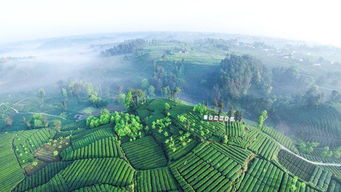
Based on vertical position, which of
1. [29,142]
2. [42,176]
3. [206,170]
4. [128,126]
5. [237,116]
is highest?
[237,116]

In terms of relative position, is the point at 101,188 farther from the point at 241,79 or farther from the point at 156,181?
the point at 241,79

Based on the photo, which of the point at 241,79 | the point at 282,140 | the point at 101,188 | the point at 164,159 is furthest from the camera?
the point at 241,79

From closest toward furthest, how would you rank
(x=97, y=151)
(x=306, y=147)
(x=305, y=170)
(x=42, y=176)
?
(x=42, y=176) < (x=305, y=170) < (x=97, y=151) < (x=306, y=147)

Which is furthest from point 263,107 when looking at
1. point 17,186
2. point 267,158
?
point 17,186

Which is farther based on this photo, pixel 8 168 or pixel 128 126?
pixel 128 126

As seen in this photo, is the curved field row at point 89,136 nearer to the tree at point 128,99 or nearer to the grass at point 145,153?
the grass at point 145,153

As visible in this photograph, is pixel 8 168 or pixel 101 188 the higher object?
pixel 101 188

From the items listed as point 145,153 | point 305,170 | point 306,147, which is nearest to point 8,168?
point 145,153

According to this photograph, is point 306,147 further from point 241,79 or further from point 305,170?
point 241,79
